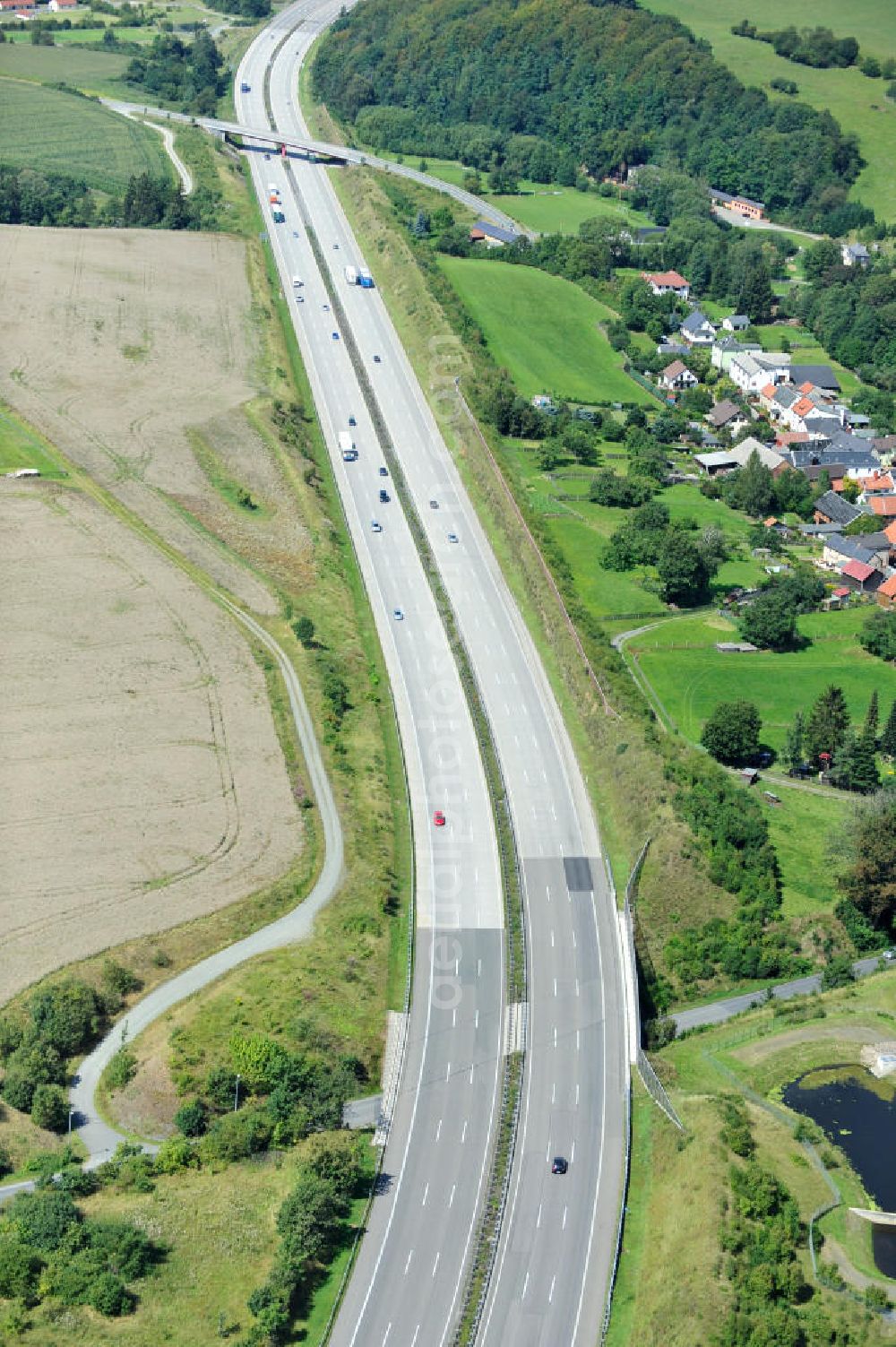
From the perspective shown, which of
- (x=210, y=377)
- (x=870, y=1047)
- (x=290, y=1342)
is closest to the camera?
(x=290, y=1342)

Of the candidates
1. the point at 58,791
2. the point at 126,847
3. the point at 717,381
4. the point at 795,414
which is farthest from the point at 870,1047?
the point at 717,381

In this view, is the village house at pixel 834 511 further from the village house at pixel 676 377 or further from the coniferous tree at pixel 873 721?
the coniferous tree at pixel 873 721

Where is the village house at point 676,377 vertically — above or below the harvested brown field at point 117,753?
above

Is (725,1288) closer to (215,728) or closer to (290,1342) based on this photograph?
(290,1342)

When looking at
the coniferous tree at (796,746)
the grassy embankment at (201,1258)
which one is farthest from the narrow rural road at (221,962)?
the coniferous tree at (796,746)

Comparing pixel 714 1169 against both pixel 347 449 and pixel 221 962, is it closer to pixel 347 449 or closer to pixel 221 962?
pixel 221 962
